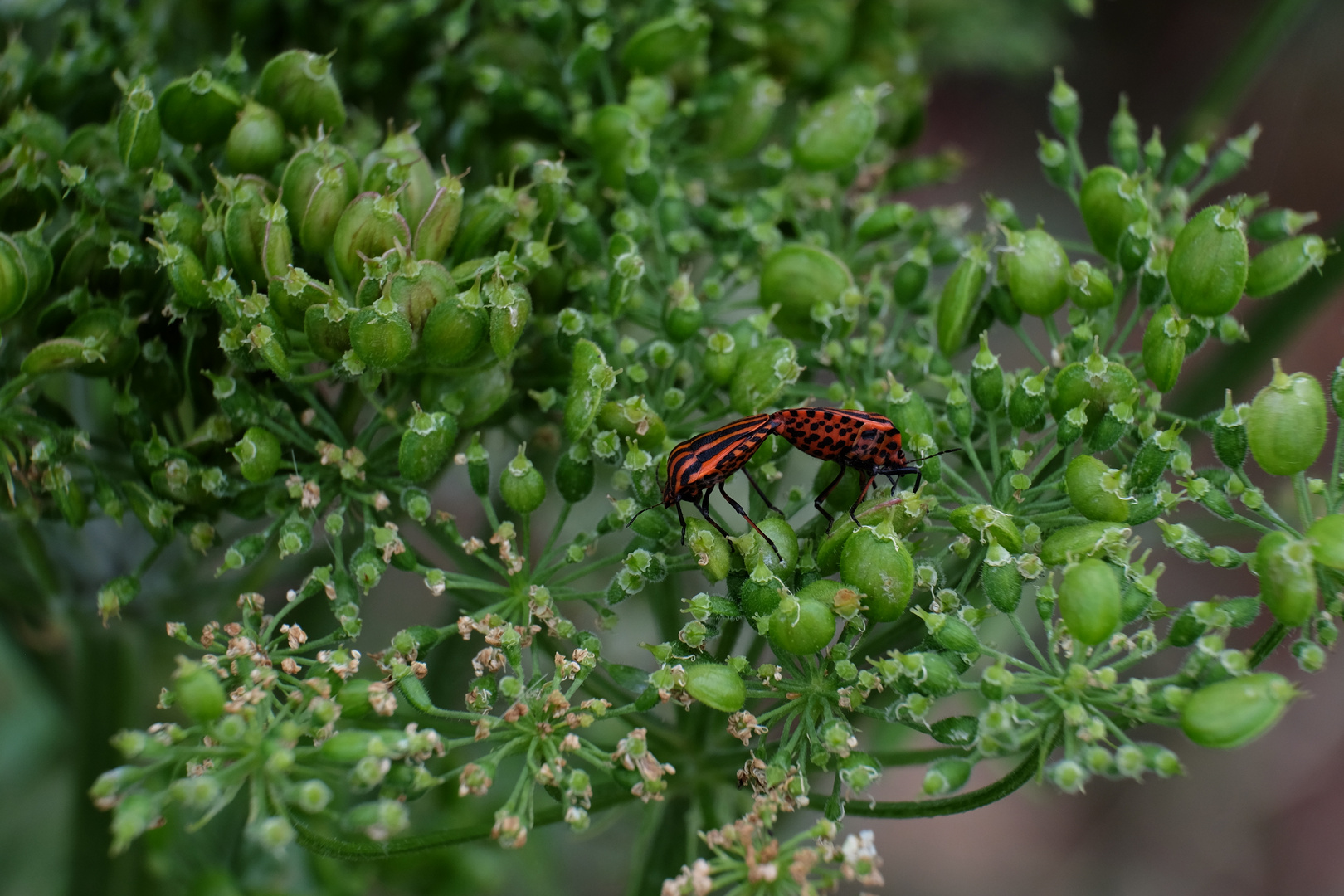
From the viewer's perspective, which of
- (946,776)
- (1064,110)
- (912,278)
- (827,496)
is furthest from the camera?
(1064,110)

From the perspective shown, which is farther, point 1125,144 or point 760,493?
point 1125,144

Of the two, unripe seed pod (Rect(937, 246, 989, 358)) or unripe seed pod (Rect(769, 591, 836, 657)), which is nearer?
unripe seed pod (Rect(769, 591, 836, 657))

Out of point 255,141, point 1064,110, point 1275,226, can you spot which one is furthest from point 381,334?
point 1275,226

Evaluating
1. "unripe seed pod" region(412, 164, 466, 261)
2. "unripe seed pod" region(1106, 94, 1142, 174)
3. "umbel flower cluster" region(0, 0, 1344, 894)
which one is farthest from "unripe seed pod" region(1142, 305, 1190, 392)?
"unripe seed pod" region(412, 164, 466, 261)

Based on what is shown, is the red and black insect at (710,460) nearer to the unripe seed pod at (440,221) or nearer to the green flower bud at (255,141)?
the unripe seed pod at (440,221)

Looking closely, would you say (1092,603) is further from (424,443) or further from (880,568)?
(424,443)

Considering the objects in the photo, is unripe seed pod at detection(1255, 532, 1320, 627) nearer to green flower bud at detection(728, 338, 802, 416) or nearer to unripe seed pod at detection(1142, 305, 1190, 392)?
unripe seed pod at detection(1142, 305, 1190, 392)

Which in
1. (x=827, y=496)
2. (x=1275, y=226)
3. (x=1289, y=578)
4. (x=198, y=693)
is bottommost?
(x=198, y=693)

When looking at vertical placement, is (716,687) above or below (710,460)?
below
